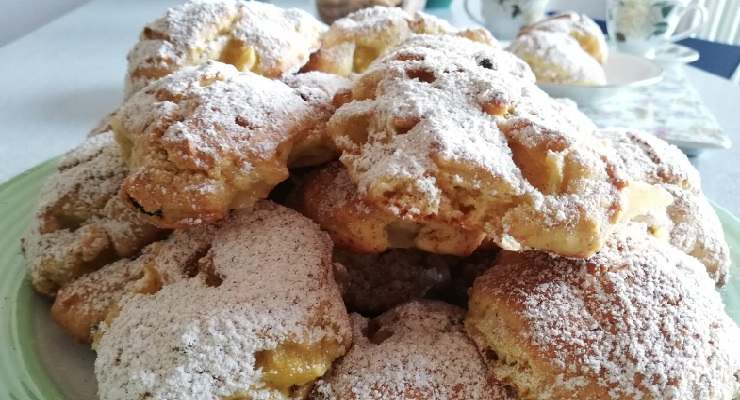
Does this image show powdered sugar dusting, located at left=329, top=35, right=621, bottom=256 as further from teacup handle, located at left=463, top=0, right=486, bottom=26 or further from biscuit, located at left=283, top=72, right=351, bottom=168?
teacup handle, located at left=463, top=0, right=486, bottom=26

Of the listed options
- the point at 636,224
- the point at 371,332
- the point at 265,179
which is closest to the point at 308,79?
the point at 265,179

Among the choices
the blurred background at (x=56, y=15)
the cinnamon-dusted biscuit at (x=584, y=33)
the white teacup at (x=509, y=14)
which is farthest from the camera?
the blurred background at (x=56, y=15)

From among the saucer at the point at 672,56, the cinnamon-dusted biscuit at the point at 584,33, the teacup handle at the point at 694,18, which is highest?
the cinnamon-dusted biscuit at the point at 584,33

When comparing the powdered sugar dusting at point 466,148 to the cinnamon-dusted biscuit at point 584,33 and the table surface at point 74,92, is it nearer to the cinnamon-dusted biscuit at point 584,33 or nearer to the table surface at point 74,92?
the table surface at point 74,92

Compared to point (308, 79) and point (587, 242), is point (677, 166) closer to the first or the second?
point (587, 242)

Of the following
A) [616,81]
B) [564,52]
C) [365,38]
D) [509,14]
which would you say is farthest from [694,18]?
[365,38]

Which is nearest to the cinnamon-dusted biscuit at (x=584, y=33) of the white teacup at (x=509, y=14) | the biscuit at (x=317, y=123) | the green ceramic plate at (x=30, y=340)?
the white teacup at (x=509, y=14)
